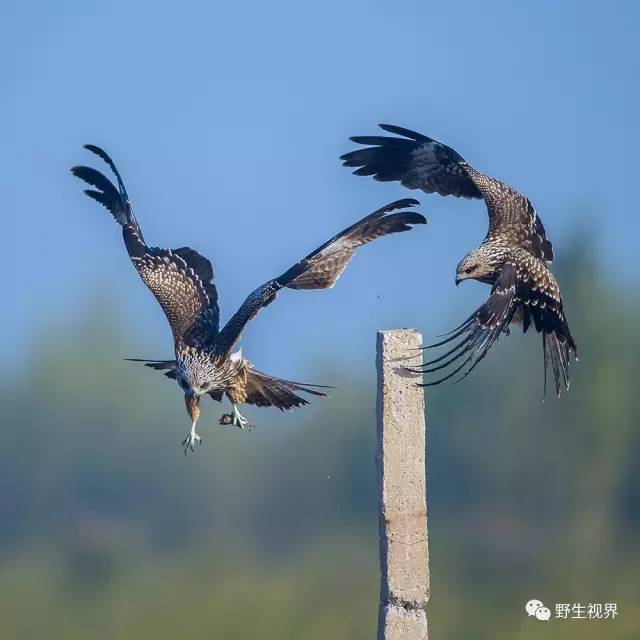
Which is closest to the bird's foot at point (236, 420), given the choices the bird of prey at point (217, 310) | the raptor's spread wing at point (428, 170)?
the bird of prey at point (217, 310)

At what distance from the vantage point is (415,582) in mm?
9984

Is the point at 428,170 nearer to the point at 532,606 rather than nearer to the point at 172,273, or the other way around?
the point at 172,273

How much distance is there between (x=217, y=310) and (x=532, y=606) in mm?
3245

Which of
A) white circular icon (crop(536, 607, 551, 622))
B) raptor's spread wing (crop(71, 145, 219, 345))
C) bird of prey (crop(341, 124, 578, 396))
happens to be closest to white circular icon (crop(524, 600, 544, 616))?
white circular icon (crop(536, 607, 551, 622))

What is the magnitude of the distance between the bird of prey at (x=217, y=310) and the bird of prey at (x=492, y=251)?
0.62m

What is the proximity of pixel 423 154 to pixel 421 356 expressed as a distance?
2.72 m

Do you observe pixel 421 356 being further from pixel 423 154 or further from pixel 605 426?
pixel 605 426

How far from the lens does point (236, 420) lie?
11727 millimetres

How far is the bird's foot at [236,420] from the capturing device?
11694 mm

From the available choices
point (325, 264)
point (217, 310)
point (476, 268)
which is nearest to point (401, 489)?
point (476, 268)

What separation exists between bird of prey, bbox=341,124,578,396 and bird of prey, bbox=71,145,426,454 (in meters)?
0.62

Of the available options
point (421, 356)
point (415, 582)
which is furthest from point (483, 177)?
point (415, 582)

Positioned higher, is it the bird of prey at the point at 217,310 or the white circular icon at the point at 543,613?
the bird of prey at the point at 217,310

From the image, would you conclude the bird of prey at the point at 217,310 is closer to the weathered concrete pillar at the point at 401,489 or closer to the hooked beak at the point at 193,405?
the hooked beak at the point at 193,405
